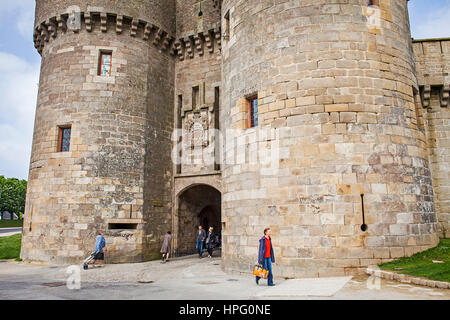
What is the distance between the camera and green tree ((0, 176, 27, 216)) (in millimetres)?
51281

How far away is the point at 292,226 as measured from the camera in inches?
322

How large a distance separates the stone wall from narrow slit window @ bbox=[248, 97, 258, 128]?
5.77 m

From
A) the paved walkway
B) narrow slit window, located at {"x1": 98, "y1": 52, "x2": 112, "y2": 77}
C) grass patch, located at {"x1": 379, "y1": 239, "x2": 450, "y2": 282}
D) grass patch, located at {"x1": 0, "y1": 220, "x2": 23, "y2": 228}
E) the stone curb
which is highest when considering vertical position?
narrow slit window, located at {"x1": 98, "y1": 52, "x2": 112, "y2": 77}

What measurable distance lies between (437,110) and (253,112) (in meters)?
6.32

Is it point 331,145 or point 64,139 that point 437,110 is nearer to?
point 331,145

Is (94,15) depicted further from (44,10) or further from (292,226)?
(292,226)

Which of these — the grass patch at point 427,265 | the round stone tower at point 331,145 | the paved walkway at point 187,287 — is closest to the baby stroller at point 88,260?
the paved walkway at point 187,287

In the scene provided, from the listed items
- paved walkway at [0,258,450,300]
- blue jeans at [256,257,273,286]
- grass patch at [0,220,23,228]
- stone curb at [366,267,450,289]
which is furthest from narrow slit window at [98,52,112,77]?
grass patch at [0,220,23,228]

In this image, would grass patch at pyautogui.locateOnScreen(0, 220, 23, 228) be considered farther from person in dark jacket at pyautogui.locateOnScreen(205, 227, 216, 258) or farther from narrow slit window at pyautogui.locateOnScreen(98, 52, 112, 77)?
person in dark jacket at pyautogui.locateOnScreen(205, 227, 216, 258)

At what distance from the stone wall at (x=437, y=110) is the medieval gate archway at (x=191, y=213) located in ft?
28.7

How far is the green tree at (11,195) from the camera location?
51.3 meters

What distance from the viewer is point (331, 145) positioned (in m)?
8.17

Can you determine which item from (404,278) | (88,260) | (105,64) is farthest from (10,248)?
(404,278)
